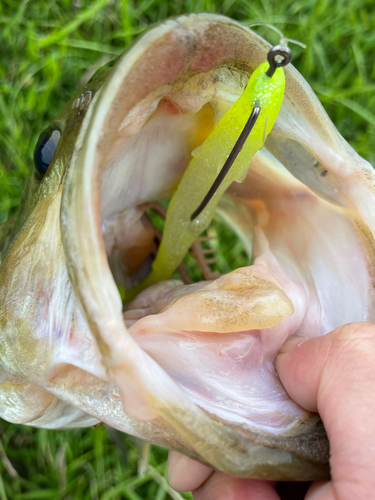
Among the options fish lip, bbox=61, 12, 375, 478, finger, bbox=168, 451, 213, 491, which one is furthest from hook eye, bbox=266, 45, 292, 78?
finger, bbox=168, 451, 213, 491

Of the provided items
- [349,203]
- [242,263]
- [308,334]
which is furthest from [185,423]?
[242,263]

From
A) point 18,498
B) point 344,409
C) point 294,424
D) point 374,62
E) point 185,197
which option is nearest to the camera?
point 344,409

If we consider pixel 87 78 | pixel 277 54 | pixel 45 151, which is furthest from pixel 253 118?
pixel 87 78

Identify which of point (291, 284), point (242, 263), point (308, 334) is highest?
point (291, 284)

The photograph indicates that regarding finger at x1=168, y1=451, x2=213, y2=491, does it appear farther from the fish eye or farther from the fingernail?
the fish eye

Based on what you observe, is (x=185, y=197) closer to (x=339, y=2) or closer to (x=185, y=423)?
(x=185, y=423)
